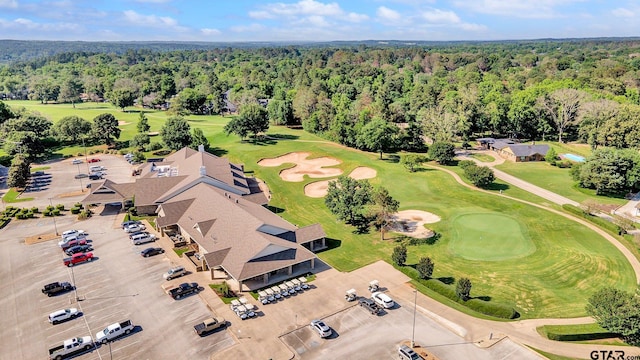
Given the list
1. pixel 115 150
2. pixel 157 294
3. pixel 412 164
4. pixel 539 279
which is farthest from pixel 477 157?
pixel 115 150

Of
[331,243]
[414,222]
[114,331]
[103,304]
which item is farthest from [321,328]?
[414,222]

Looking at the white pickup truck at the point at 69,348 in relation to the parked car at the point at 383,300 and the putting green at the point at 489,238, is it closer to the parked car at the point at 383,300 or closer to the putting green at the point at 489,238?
the parked car at the point at 383,300

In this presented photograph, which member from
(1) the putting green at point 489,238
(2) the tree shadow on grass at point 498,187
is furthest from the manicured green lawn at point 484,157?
(1) the putting green at point 489,238

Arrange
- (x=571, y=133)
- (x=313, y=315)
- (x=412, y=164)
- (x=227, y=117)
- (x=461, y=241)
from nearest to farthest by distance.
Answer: (x=313, y=315) < (x=461, y=241) < (x=412, y=164) < (x=571, y=133) < (x=227, y=117)

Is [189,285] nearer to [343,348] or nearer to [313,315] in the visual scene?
[313,315]

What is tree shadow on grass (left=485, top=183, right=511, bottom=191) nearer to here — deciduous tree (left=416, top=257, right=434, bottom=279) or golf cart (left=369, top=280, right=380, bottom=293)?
deciduous tree (left=416, top=257, right=434, bottom=279)

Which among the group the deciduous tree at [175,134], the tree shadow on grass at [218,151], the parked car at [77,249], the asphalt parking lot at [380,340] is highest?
the deciduous tree at [175,134]
